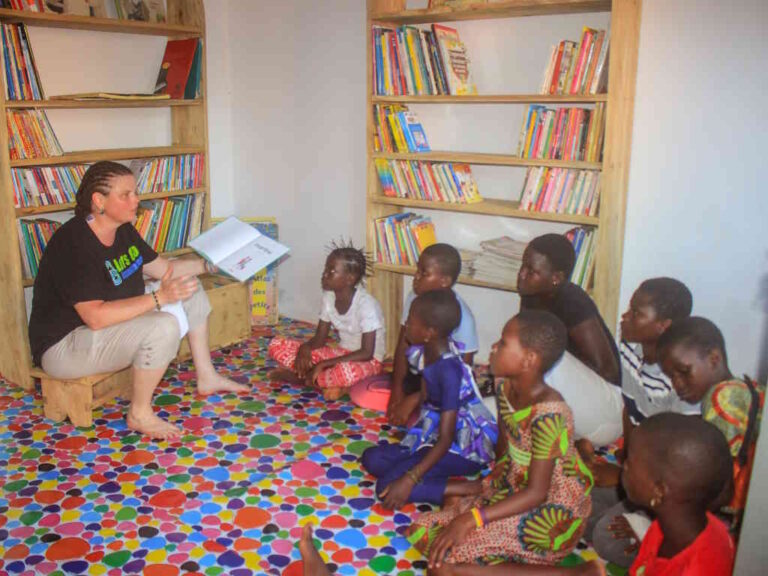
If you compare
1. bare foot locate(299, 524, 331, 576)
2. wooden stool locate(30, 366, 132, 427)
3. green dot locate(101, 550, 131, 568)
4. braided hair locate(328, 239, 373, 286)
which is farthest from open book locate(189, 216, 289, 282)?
bare foot locate(299, 524, 331, 576)

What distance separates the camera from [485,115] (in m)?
4.25

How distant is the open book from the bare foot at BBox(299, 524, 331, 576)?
65.2 inches

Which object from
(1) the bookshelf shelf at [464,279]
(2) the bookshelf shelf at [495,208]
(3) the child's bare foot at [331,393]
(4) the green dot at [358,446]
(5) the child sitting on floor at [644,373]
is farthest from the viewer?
(1) the bookshelf shelf at [464,279]

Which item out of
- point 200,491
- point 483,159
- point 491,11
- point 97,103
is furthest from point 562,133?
point 97,103

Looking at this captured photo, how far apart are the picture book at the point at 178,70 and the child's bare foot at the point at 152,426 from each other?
6.55ft

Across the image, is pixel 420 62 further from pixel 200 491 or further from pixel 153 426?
pixel 200 491

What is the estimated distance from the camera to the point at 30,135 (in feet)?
12.7

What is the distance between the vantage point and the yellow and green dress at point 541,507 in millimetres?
2340

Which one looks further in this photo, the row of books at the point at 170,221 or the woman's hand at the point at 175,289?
the row of books at the point at 170,221

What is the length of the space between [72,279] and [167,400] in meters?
0.80

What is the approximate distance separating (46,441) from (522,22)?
3.01 metres

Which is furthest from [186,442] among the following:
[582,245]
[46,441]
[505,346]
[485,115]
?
[485,115]

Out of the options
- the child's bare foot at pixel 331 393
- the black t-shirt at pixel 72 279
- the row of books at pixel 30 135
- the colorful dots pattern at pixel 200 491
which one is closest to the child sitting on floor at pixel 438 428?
the colorful dots pattern at pixel 200 491

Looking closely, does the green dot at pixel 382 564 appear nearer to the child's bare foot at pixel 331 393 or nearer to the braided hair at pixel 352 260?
the child's bare foot at pixel 331 393
